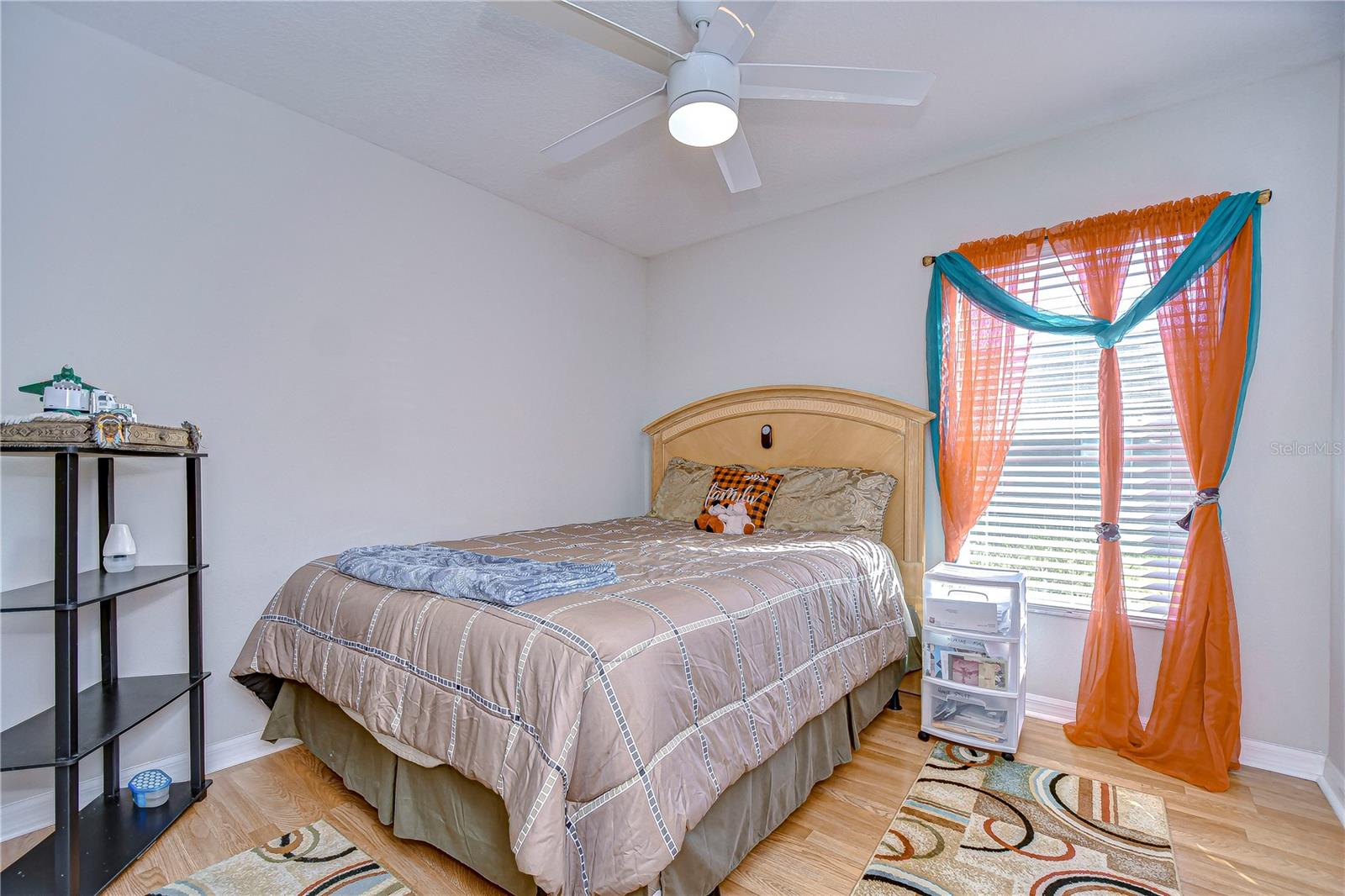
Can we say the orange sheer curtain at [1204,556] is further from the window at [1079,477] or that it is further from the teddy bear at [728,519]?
the teddy bear at [728,519]

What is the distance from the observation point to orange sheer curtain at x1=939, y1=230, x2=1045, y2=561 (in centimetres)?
285

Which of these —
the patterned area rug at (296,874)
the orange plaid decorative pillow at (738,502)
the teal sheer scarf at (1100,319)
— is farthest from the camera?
the orange plaid decorative pillow at (738,502)

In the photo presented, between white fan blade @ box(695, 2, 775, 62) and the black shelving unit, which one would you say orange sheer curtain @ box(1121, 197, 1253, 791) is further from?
the black shelving unit

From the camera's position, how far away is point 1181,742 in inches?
91.9

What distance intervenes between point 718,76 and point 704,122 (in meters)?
0.13

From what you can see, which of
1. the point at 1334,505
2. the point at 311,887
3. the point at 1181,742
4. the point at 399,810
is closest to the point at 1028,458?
the point at 1334,505

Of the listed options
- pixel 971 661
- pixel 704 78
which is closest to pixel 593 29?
pixel 704 78

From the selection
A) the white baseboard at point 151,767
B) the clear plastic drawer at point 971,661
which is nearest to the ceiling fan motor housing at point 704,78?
the clear plastic drawer at point 971,661

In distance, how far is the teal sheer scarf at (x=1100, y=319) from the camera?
7.70ft

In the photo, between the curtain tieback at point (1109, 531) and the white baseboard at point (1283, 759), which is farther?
the curtain tieback at point (1109, 531)

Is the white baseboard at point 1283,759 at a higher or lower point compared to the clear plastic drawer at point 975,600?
lower

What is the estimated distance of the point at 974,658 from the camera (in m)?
2.48

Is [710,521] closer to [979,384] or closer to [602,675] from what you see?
[979,384]

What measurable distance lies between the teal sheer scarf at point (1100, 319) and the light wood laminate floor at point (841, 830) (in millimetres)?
1216
